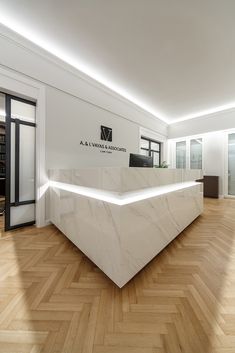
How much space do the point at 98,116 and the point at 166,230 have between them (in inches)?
128

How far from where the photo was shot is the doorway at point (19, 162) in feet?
9.12

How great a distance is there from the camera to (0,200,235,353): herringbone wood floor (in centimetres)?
100

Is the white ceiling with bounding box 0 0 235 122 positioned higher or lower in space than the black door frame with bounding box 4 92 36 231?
higher

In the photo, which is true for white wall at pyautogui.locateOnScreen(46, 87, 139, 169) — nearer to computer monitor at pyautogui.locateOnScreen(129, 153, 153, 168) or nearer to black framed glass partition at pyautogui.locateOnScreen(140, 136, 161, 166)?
computer monitor at pyautogui.locateOnScreen(129, 153, 153, 168)

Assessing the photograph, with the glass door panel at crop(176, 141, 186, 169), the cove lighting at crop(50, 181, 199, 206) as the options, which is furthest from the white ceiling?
the glass door panel at crop(176, 141, 186, 169)

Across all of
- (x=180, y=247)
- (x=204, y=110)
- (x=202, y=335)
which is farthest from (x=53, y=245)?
(x=204, y=110)

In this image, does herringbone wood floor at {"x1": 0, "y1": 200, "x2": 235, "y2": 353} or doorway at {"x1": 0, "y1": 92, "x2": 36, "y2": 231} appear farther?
doorway at {"x1": 0, "y1": 92, "x2": 36, "y2": 231}

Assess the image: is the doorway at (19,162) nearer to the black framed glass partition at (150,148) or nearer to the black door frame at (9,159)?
the black door frame at (9,159)

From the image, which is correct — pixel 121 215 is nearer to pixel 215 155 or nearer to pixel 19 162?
pixel 19 162

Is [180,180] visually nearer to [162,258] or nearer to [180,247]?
[180,247]

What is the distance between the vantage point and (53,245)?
231cm

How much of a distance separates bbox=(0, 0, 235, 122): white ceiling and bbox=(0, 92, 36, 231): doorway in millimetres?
1246

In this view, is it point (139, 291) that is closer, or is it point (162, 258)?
point (139, 291)

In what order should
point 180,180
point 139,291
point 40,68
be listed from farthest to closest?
1. point 40,68
2. point 180,180
3. point 139,291
